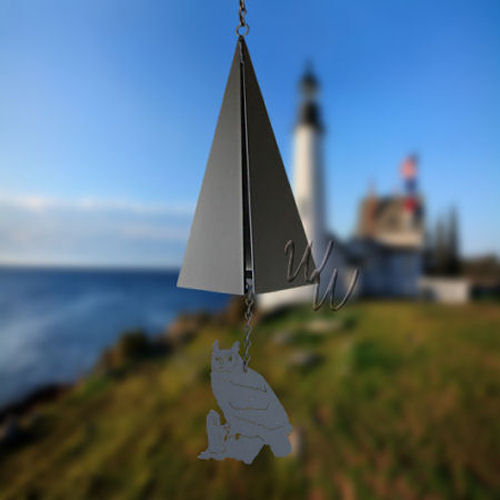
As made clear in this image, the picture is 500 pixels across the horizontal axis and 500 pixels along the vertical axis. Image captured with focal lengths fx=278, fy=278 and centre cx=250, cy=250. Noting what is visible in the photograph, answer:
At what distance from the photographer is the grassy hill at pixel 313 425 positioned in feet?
6.49

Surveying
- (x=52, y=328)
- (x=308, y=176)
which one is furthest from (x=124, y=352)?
(x=308, y=176)

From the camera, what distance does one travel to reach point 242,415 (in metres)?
0.75

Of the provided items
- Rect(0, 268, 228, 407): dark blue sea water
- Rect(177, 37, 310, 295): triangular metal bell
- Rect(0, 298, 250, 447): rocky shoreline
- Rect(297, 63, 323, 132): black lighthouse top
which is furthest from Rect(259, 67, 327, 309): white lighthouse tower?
Rect(177, 37, 310, 295): triangular metal bell

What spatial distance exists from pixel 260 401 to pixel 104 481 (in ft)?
6.79

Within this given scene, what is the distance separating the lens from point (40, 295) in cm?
427

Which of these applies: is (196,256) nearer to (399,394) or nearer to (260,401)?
(260,401)

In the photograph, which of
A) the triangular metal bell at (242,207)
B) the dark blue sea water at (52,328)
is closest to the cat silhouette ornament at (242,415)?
the triangular metal bell at (242,207)

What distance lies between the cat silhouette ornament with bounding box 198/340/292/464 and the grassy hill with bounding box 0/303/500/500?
162cm

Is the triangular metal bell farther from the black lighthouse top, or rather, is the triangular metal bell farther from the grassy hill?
the black lighthouse top

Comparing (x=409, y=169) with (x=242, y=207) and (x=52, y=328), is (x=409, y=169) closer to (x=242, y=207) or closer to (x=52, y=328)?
(x=242, y=207)

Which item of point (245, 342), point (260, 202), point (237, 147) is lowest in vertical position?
point (245, 342)

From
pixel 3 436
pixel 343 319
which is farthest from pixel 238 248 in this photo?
pixel 343 319

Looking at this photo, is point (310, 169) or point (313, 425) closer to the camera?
point (313, 425)

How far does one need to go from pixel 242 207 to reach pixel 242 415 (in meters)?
0.56
